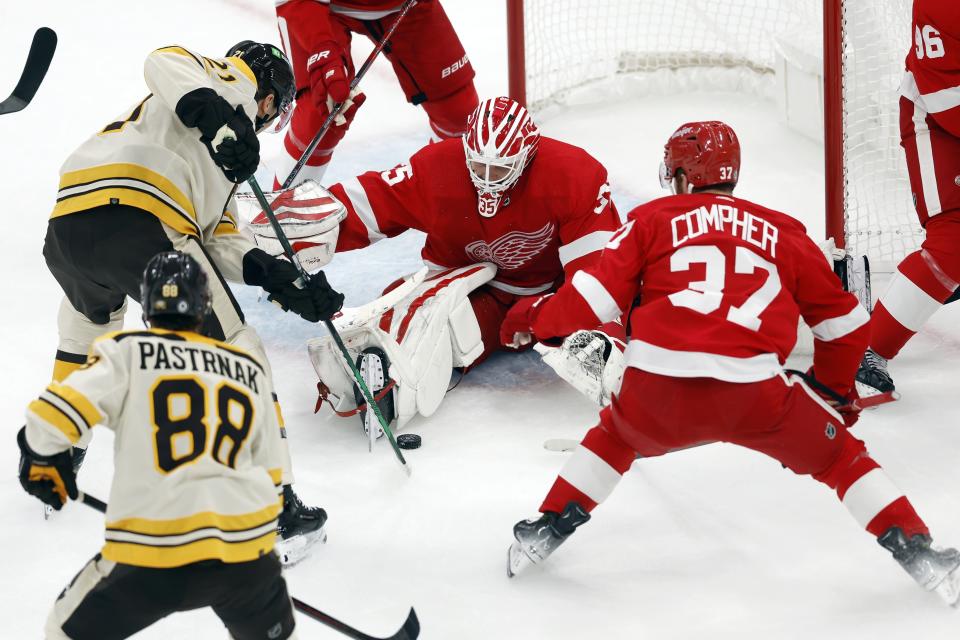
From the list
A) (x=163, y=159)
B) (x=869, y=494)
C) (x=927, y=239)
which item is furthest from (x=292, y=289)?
(x=927, y=239)

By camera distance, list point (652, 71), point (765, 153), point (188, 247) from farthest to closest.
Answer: point (652, 71)
point (765, 153)
point (188, 247)

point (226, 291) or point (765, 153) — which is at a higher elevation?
point (226, 291)

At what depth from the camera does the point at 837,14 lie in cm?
371

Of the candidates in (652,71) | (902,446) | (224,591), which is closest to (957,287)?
(902,446)

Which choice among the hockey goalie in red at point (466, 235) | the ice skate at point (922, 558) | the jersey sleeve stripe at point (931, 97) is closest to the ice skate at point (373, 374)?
the hockey goalie in red at point (466, 235)

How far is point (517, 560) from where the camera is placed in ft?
8.39

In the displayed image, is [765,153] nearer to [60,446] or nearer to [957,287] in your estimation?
[957,287]

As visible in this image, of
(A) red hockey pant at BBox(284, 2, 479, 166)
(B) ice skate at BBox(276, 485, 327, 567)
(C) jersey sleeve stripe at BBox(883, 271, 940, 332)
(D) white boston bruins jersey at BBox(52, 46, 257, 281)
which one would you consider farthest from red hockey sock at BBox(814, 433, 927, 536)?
(A) red hockey pant at BBox(284, 2, 479, 166)

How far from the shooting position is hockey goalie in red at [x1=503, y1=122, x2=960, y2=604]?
7.63 feet

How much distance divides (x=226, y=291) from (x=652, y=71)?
3139 mm

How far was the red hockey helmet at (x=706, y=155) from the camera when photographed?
2465 mm

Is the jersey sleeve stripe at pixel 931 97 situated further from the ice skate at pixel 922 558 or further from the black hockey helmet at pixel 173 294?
the black hockey helmet at pixel 173 294

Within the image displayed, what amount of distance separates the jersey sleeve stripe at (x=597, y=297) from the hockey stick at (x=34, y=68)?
1500 mm

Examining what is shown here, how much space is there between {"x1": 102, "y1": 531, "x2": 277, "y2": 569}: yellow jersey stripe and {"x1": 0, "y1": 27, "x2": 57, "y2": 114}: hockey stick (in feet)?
5.34
